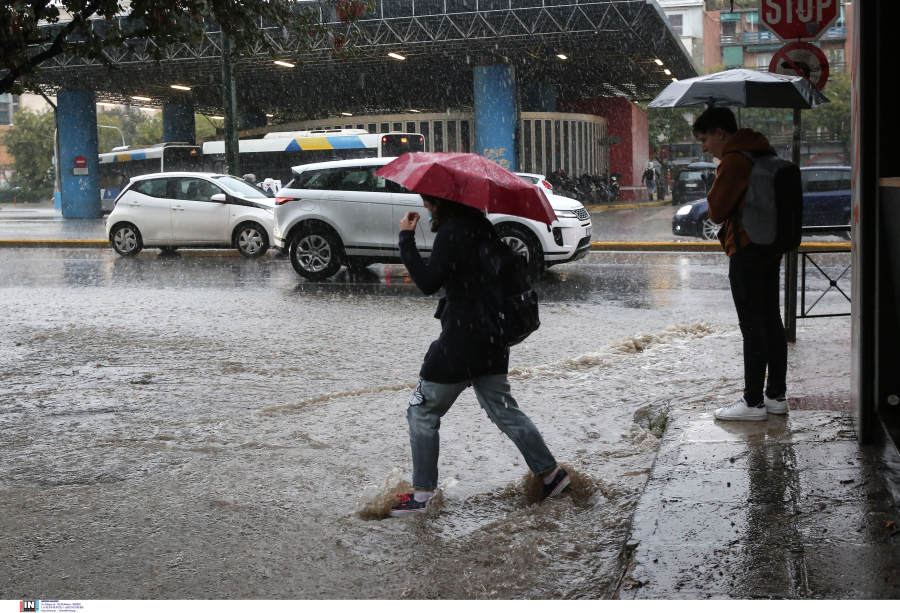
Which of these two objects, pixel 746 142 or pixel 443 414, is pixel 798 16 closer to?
pixel 746 142

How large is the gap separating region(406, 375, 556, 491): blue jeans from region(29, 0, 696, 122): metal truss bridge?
57.9 ft

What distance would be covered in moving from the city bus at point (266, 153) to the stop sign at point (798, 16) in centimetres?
2412

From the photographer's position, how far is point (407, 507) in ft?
13.8

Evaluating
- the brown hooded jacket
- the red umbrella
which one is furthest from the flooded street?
the red umbrella

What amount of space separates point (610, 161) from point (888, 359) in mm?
40761

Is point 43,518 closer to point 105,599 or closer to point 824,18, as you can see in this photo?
point 105,599

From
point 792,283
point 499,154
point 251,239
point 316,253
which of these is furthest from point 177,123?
point 792,283

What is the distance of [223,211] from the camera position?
17.1 m

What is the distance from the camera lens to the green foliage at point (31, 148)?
80.5 m

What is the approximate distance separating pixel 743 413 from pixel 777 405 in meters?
0.21

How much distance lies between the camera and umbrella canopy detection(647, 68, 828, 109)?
19.6ft

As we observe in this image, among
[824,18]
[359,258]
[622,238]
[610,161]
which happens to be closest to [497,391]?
[824,18]

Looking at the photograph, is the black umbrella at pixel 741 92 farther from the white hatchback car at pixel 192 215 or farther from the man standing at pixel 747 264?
the white hatchback car at pixel 192 215

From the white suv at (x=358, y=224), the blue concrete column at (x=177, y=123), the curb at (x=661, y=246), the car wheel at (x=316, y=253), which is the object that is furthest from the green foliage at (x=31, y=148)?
the car wheel at (x=316, y=253)
